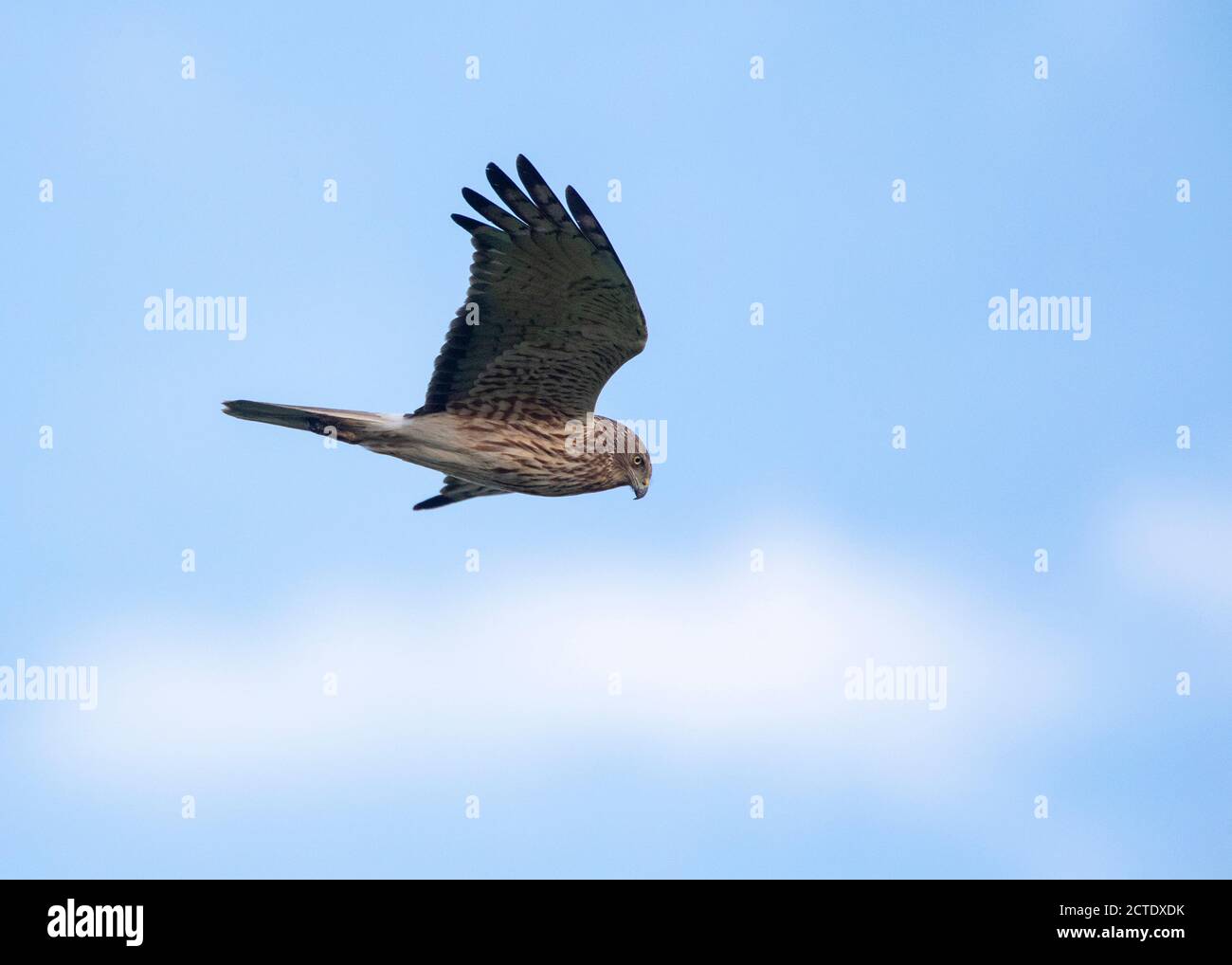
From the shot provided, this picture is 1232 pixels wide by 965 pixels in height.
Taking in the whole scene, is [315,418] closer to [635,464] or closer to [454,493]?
[454,493]

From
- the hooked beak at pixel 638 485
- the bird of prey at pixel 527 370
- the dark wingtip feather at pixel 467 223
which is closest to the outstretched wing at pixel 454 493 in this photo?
the bird of prey at pixel 527 370

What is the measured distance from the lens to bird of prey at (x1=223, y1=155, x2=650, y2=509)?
10.2 m

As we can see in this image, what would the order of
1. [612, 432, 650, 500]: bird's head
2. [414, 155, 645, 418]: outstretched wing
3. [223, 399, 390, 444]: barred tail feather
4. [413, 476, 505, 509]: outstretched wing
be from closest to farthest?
[414, 155, 645, 418]: outstretched wing, [223, 399, 390, 444]: barred tail feather, [612, 432, 650, 500]: bird's head, [413, 476, 505, 509]: outstretched wing

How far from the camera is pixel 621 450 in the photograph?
1157cm

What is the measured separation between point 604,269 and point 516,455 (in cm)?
168

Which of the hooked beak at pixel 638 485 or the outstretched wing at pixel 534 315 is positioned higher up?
the outstretched wing at pixel 534 315

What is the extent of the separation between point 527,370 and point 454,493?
1.94 metres

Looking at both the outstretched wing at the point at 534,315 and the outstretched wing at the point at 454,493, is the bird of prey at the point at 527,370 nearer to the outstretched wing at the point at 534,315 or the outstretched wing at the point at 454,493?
the outstretched wing at the point at 534,315

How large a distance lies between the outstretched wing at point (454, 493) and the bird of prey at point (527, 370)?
0.77 metres

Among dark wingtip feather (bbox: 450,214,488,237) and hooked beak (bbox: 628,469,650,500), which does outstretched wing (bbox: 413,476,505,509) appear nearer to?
hooked beak (bbox: 628,469,650,500)

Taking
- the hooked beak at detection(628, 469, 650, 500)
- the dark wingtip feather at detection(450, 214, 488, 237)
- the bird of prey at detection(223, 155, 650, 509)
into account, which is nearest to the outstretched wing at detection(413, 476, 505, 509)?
the bird of prey at detection(223, 155, 650, 509)

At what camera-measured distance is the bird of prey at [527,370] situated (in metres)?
10.2
